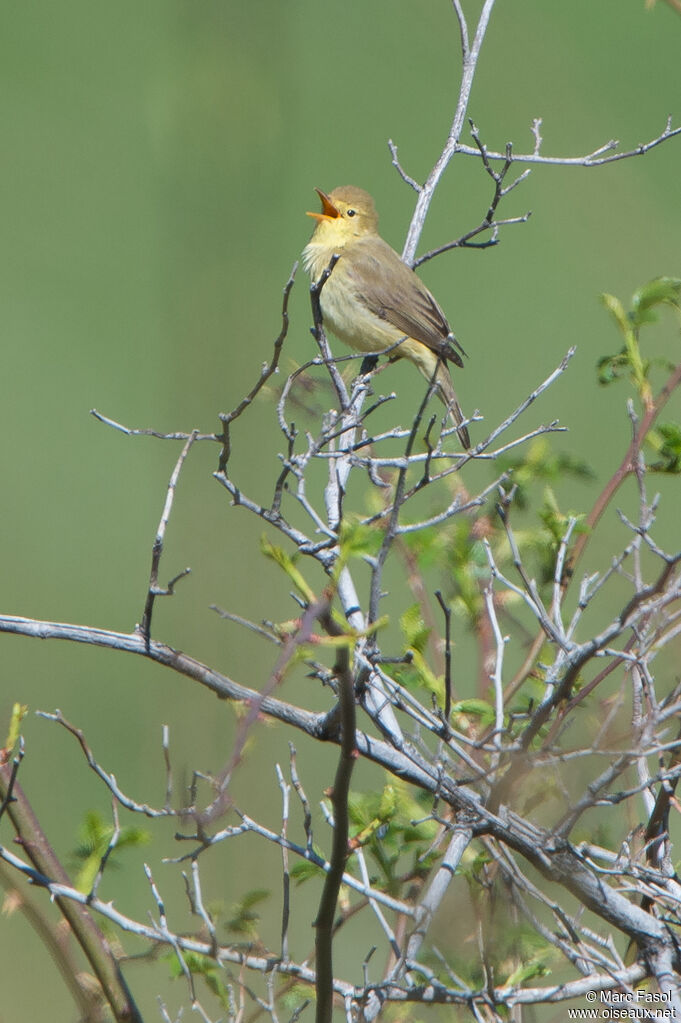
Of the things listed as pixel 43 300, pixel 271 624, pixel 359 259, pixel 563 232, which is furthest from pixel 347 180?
pixel 271 624

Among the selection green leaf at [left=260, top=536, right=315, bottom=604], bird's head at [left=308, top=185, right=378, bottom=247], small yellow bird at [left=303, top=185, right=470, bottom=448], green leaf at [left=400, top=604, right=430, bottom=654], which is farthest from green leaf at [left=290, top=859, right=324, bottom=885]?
bird's head at [left=308, top=185, right=378, bottom=247]

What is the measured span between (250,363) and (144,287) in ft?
20.4

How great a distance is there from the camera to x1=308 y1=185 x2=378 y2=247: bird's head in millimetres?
4316

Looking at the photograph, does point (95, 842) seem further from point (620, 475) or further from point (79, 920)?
point (620, 475)

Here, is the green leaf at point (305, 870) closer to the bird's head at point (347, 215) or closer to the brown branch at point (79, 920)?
the brown branch at point (79, 920)

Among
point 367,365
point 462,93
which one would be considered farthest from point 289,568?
point 367,365

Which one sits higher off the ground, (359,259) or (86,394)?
(86,394)

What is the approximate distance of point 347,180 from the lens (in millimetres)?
7586

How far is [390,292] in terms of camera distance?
4.20m

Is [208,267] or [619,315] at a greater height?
[208,267]

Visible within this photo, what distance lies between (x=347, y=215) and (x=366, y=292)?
1.05ft

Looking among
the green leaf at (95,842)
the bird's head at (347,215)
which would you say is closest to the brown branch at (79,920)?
the green leaf at (95,842)

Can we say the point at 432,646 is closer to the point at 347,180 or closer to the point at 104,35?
the point at 347,180

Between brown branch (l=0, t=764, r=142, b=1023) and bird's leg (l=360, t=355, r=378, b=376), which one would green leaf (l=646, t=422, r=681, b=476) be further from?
bird's leg (l=360, t=355, r=378, b=376)
